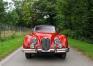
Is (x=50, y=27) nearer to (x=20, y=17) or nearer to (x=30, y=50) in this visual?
(x=30, y=50)

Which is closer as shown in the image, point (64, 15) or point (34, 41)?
point (34, 41)

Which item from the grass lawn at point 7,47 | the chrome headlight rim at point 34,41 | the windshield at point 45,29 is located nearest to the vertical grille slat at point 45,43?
the chrome headlight rim at point 34,41

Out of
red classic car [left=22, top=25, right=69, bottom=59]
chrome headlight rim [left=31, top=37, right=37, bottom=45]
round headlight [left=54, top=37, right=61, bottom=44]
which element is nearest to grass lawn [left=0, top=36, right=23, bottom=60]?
red classic car [left=22, top=25, right=69, bottom=59]

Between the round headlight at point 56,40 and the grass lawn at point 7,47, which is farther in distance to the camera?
the grass lawn at point 7,47

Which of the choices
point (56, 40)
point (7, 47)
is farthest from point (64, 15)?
point (56, 40)

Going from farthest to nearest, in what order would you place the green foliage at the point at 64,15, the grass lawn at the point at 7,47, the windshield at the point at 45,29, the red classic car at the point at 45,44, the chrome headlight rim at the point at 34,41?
the green foliage at the point at 64,15 < the grass lawn at the point at 7,47 < the windshield at the point at 45,29 < the chrome headlight rim at the point at 34,41 < the red classic car at the point at 45,44

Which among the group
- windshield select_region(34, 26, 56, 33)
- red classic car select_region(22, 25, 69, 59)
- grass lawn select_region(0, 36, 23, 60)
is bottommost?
grass lawn select_region(0, 36, 23, 60)

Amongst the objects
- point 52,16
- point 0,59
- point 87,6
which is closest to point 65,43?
point 0,59

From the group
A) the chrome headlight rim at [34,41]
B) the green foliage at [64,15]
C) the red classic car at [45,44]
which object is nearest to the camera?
the red classic car at [45,44]

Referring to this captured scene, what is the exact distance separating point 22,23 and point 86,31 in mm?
42280

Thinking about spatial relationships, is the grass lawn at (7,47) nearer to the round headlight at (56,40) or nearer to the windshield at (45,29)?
the windshield at (45,29)

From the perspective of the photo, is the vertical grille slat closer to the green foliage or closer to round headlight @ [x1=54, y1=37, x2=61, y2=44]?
round headlight @ [x1=54, y1=37, x2=61, y2=44]

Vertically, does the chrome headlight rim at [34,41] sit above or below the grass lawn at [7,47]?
above

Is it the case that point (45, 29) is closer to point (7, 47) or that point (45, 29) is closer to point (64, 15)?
point (7, 47)
